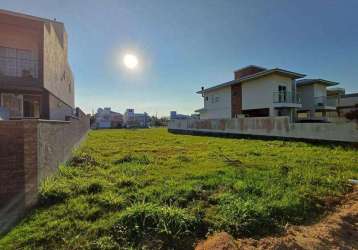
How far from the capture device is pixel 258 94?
21.3 metres

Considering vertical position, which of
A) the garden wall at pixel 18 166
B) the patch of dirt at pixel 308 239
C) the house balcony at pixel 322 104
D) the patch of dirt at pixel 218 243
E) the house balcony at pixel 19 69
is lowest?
the patch of dirt at pixel 308 239

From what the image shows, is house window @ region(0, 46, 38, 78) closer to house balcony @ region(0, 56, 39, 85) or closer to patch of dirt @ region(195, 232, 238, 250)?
house balcony @ region(0, 56, 39, 85)

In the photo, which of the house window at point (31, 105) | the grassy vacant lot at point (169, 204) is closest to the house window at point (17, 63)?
the house window at point (31, 105)

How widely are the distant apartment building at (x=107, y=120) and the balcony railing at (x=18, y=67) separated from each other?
46859 millimetres

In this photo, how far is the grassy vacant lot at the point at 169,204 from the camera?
3.06 meters

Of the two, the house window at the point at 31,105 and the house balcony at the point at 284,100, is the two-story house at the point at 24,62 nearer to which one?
the house window at the point at 31,105

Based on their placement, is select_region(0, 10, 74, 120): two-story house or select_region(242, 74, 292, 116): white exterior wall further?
select_region(242, 74, 292, 116): white exterior wall

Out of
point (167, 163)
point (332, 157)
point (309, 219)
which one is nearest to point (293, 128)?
point (332, 157)

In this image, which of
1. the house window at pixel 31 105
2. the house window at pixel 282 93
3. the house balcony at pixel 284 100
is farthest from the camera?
the house window at pixel 282 93

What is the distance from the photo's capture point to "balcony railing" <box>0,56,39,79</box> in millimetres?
11969

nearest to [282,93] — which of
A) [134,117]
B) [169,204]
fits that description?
[169,204]

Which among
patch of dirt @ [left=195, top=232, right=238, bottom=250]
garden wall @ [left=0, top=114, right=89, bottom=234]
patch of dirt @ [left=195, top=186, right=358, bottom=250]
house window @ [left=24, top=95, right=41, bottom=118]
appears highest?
house window @ [left=24, top=95, right=41, bottom=118]

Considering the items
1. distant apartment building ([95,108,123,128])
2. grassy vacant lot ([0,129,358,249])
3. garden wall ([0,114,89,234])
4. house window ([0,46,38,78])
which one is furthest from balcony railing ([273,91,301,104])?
distant apartment building ([95,108,123,128])

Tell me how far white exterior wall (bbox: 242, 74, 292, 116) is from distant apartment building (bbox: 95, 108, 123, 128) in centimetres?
4322
